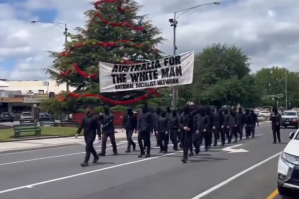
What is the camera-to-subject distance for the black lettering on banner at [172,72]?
25211 mm

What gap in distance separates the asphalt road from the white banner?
6.59 meters

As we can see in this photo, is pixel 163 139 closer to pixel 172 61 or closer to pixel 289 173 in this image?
pixel 172 61

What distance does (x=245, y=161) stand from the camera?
16891 millimetres

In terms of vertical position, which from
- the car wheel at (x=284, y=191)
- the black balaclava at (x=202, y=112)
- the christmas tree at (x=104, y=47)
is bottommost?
the car wheel at (x=284, y=191)

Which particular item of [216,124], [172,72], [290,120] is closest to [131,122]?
[216,124]

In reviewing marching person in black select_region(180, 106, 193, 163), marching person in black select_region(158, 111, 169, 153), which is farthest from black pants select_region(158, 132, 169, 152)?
marching person in black select_region(180, 106, 193, 163)

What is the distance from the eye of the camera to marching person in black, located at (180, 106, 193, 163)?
1644 cm

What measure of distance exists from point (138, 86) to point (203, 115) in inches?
293

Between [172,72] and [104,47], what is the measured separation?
2201 cm

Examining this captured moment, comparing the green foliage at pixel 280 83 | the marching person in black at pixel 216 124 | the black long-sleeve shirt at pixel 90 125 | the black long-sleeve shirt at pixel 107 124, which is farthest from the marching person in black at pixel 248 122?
the green foliage at pixel 280 83

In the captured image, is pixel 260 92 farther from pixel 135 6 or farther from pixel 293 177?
pixel 293 177

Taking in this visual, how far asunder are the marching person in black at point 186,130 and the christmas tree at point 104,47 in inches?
1108

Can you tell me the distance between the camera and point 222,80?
65.2 meters

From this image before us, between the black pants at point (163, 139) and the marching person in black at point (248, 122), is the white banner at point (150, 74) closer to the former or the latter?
the black pants at point (163, 139)
